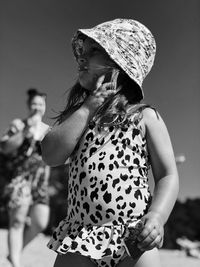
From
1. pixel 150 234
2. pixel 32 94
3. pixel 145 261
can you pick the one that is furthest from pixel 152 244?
pixel 32 94

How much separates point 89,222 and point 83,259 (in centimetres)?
14

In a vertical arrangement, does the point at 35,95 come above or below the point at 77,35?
below

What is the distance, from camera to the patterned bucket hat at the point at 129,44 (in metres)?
2.32

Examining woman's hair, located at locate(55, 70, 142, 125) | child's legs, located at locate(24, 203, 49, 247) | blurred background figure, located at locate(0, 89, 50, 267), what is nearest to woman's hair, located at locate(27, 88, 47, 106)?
blurred background figure, located at locate(0, 89, 50, 267)

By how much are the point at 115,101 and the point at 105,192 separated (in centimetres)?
36

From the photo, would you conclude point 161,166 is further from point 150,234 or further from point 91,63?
point 91,63

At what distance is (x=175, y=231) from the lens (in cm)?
5425

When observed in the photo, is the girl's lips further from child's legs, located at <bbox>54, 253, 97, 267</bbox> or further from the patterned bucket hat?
child's legs, located at <bbox>54, 253, 97, 267</bbox>

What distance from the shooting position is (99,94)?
2223mm

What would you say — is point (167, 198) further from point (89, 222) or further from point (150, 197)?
point (89, 222)

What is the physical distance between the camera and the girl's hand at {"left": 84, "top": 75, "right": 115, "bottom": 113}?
7.23 ft

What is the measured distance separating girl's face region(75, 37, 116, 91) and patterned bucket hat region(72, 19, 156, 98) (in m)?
0.05

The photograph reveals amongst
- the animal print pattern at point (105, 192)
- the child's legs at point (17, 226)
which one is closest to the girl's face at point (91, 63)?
the animal print pattern at point (105, 192)

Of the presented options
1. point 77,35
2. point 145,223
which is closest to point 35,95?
point 77,35
